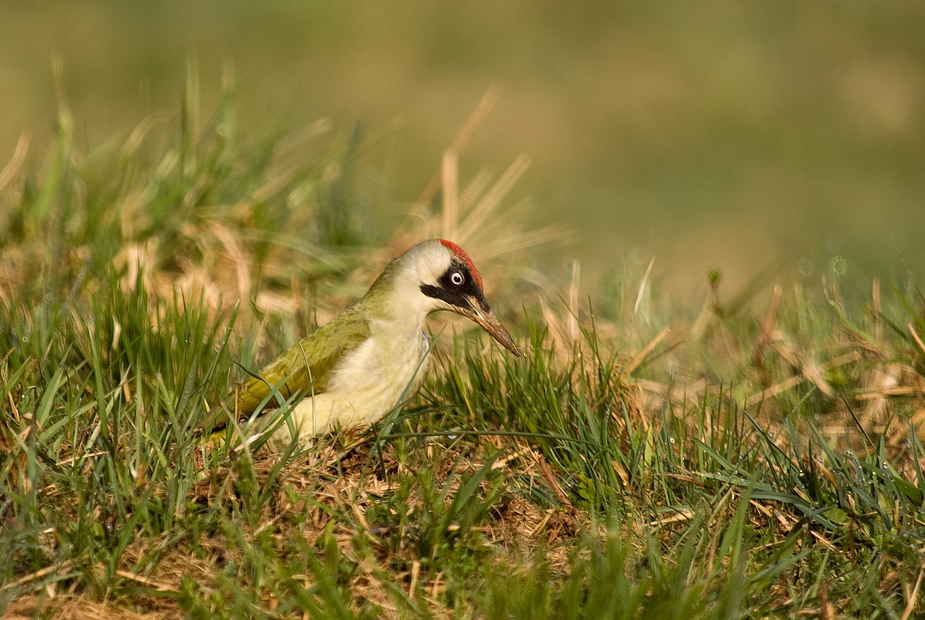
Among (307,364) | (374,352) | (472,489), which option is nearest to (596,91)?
(374,352)

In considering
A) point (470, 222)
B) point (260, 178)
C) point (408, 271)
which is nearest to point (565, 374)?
point (408, 271)

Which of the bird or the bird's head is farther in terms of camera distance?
the bird's head

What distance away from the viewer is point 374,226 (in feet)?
18.4

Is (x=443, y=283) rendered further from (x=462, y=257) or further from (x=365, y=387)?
(x=365, y=387)

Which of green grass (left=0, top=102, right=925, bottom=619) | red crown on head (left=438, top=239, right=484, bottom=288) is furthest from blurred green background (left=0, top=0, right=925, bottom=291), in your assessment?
green grass (left=0, top=102, right=925, bottom=619)

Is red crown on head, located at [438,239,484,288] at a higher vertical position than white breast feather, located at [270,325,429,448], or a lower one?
higher

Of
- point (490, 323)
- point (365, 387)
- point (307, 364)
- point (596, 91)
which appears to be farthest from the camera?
point (596, 91)

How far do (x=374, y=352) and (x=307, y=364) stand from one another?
12.0 inches

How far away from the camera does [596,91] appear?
1213 centimetres

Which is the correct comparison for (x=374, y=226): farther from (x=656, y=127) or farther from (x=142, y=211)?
(x=656, y=127)

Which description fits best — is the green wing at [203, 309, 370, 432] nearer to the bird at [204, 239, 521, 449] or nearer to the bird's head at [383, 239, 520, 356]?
the bird at [204, 239, 521, 449]

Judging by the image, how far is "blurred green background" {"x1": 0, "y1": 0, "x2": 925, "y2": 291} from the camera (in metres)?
9.98

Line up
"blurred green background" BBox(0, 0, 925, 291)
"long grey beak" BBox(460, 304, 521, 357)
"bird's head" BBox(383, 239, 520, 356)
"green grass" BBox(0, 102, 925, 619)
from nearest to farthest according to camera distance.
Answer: "green grass" BBox(0, 102, 925, 619) → "long grey beak" BBox(460, 304, 521, 357) → "bird's head" BBox(383, 239, 520, 356) → "blurred green background" BBox(0, 0, 925, 291)

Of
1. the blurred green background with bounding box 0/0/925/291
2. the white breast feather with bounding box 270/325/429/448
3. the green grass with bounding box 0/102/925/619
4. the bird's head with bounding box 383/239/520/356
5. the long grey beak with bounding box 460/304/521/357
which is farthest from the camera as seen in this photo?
the blurred green background with bounding box 0/0/925/291
